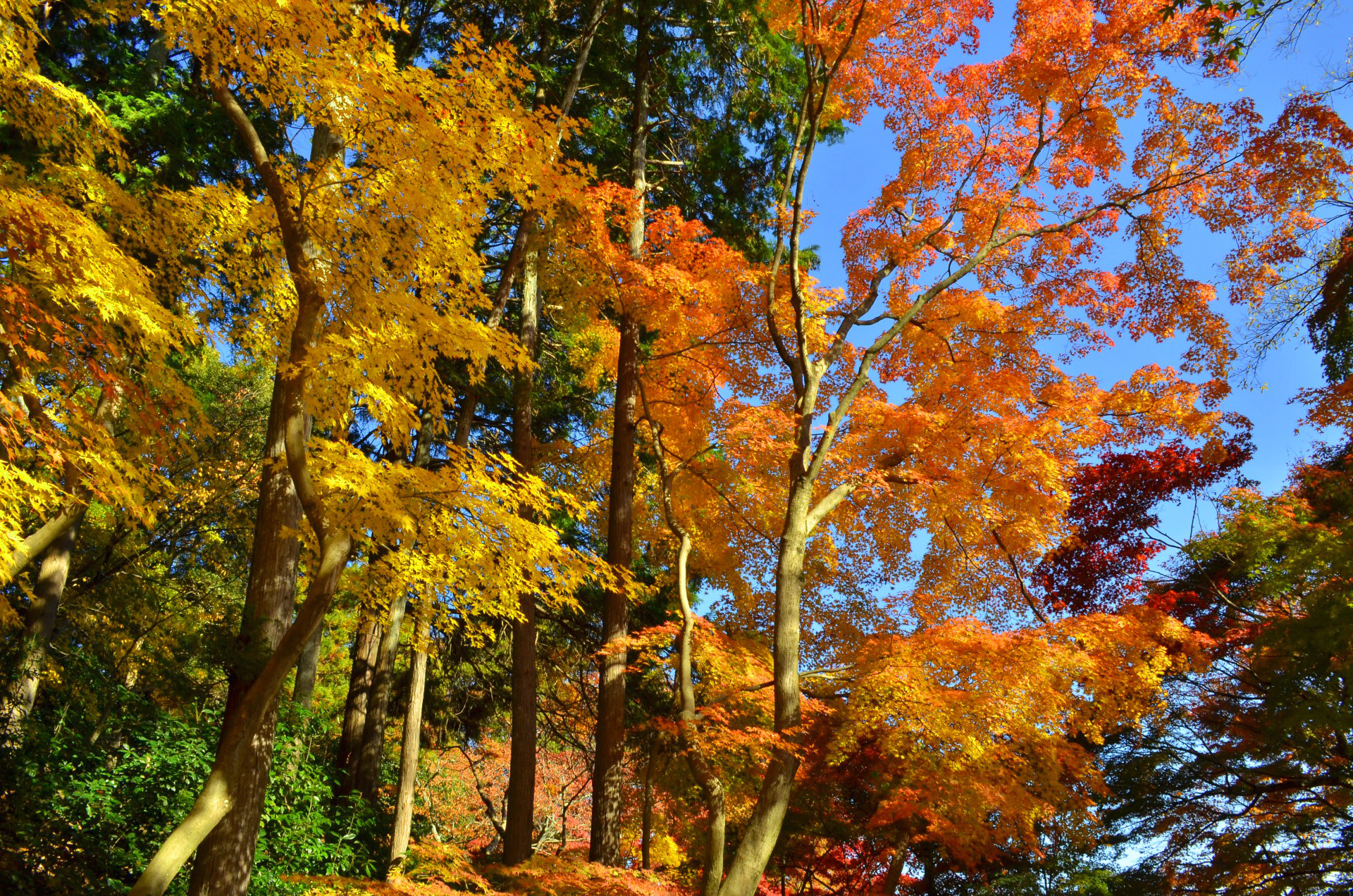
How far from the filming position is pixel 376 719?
1073cm

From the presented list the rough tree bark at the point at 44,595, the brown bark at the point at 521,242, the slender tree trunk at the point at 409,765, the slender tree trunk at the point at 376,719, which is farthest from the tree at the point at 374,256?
the slender tree trunk at the point at 376,719

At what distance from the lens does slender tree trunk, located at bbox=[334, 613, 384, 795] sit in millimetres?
10820

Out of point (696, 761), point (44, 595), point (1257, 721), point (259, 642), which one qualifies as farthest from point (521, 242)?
point (1257, 721)

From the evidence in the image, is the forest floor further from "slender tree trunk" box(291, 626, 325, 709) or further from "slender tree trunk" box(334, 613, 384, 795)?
"slender tree trunk" box(291, 626, 325, 709)

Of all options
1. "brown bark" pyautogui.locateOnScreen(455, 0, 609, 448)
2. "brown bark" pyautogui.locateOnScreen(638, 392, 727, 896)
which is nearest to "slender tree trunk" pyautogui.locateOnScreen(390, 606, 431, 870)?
"brown bark" pyautogui.locateOnScreen(455, 0, 609, 448)

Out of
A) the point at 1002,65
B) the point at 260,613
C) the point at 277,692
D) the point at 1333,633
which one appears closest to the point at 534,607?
the point at 260,613

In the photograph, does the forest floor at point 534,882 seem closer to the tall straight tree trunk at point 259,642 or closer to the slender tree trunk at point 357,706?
the tall straight tree trunk at point 259,642

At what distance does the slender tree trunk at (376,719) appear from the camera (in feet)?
34.4

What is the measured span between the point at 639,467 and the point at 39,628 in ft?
23.0

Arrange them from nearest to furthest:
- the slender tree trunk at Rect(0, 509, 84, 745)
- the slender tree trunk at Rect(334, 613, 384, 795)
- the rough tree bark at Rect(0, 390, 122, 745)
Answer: the rough tree bark at Rect(0, 390, 122, 745) < the slender tree trunk at Rect(0, 509, 84, 745) < the slender tree trunk at Rect(334, 613, 384, 795)

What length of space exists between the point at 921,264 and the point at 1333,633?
6115mm

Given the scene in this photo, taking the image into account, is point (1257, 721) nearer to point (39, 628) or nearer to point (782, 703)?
point (782, 703)

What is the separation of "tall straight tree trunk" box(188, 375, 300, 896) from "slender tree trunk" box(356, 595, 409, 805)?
4283 millimetres

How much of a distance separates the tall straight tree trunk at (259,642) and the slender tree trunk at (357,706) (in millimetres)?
4855
